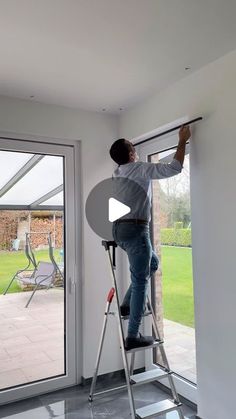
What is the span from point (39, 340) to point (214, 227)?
1875 millimetres

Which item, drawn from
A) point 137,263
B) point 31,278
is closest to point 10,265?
point 31,278

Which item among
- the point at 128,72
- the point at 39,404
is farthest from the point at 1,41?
the point at 39,404

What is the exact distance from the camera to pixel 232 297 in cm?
209

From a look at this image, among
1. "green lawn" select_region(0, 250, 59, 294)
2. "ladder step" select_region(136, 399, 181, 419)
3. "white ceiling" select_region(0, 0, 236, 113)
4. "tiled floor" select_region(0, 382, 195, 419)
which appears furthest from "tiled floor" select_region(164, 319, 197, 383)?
"white ceiling" select_region(0, 0, 236, 113)

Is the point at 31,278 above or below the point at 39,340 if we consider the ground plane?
above

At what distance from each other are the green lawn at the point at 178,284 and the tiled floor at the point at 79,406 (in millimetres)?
663

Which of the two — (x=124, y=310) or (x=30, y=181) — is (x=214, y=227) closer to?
(x=124, y=310)

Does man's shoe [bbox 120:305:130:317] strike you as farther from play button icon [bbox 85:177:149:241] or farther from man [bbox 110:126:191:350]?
play button icon [bbox 85:177:149:241]

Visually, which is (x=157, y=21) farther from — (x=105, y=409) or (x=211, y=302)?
(x=105, y=409)

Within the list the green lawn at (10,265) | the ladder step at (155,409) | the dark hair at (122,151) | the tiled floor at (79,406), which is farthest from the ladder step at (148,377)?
the dark hair at (122,151)

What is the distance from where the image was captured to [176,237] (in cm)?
277

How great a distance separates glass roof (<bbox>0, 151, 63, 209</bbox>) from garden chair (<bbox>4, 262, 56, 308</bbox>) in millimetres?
545

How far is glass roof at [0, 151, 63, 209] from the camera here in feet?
9.32

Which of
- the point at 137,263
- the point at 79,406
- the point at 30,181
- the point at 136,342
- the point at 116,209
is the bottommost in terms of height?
the point at 79,406
